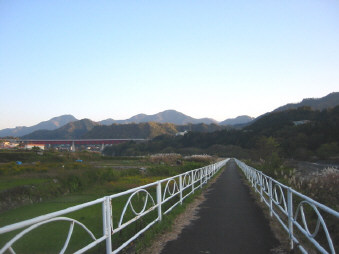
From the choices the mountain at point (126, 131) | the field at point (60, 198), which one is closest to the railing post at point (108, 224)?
the field at point (60, 198)

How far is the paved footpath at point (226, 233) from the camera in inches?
235

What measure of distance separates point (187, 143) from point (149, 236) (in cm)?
10384

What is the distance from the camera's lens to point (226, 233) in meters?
7.11

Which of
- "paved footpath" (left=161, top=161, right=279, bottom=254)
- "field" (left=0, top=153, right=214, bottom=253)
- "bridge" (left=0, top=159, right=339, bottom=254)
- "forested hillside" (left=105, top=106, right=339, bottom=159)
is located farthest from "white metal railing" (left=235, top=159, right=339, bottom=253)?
"forested hillside" (left=105, top=106, right=339, bottom=159)

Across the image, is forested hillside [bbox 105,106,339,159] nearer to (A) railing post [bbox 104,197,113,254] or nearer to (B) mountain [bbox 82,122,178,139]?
(A) railing post [bbox 104,197,113,254]

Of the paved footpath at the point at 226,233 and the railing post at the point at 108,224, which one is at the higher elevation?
the railing post at the point at 108,224

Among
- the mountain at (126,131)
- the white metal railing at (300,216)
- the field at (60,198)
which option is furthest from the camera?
the mountain at (126,131)

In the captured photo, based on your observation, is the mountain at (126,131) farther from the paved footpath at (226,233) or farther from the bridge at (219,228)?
the bridge at (219,228)

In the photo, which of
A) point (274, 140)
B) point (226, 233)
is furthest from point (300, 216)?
point (274, 140)

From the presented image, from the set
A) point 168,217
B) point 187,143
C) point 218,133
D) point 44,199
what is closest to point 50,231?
point 168,217

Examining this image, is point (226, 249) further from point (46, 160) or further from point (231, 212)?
point (46, 160)

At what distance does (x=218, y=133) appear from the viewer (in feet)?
385

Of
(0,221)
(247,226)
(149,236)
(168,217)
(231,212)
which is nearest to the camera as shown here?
(149,236)

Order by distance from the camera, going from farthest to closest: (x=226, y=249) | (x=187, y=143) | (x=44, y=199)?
(x=187, y=143), (x=44, y=199), (x=226, y=249)
